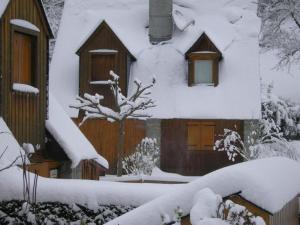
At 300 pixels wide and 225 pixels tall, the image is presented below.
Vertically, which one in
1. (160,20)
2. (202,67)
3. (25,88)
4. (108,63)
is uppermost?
(160,20)

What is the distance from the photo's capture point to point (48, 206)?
8.74 m

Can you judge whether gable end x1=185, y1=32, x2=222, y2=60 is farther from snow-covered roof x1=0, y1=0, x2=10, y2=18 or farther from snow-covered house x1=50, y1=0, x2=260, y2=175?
snow-covered roof x1=0, y1=0, x2=10, y2=18

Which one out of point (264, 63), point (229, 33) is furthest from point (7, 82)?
point (264, 63)

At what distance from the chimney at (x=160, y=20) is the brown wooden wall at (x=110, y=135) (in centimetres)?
333

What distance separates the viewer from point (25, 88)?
11.6 metres

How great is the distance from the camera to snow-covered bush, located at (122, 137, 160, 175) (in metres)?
20.0

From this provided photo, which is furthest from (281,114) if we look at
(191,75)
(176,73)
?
(176,73)

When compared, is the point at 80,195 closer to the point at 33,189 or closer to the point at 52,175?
the point at 33,189

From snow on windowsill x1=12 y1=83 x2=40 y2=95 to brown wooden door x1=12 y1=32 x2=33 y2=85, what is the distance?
0.14 m

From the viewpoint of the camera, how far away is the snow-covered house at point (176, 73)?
21.4 meters

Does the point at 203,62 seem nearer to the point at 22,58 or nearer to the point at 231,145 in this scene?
the point at 231,145

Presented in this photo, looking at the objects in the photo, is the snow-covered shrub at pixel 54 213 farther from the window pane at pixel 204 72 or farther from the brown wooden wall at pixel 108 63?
the window pane at pixel 204 72

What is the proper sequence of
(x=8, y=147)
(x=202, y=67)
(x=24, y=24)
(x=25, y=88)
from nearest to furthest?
(x=8, y=147)
(x=25, y=88)
(x=24, y=24)
(x=202, y=67)

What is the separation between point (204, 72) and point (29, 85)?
35.8 ft
